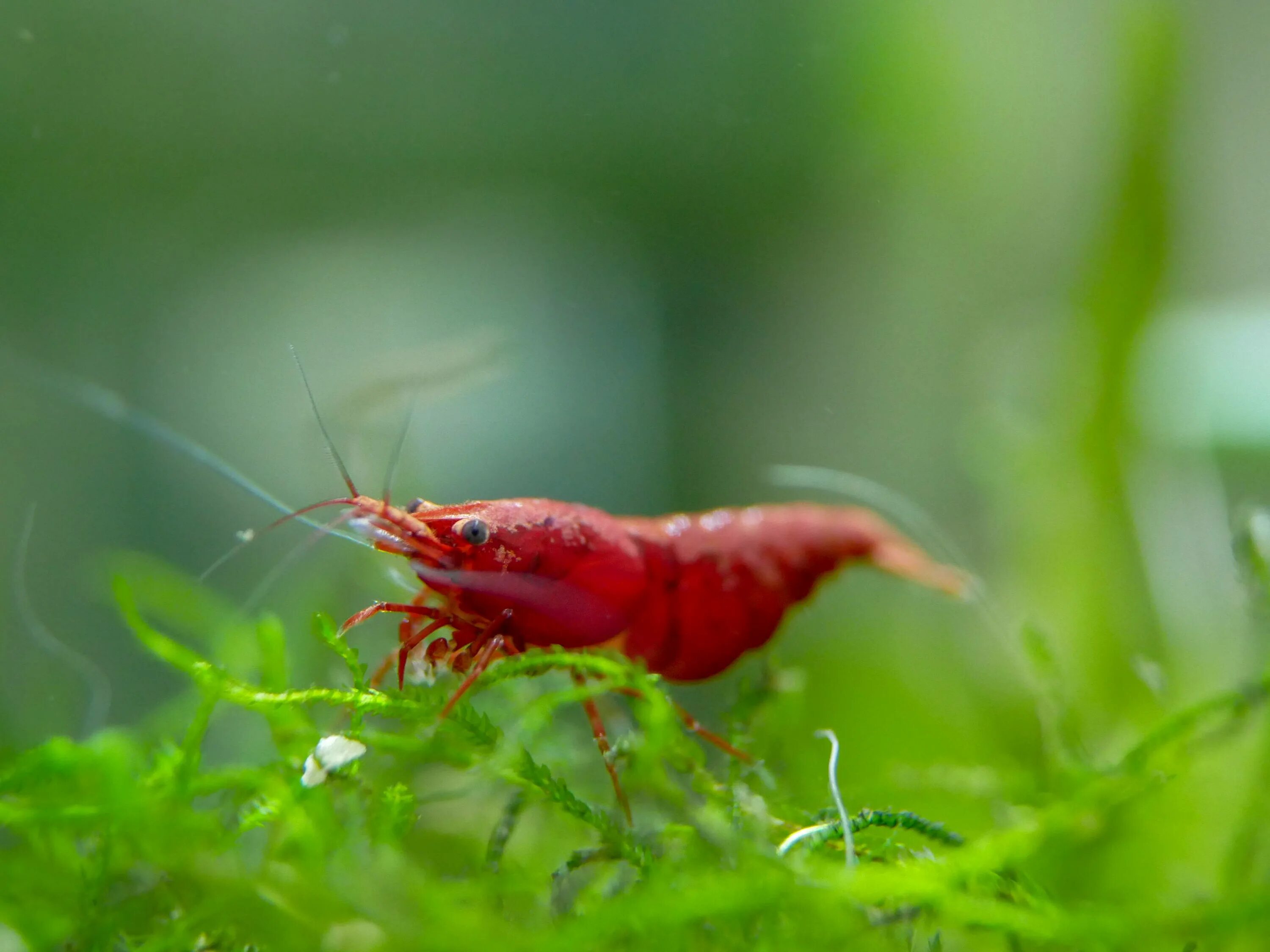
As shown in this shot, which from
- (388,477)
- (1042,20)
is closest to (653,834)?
(388,477)

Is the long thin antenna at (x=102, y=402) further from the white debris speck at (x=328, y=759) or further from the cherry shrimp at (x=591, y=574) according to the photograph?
the white debris speck at (x=328, y=759)

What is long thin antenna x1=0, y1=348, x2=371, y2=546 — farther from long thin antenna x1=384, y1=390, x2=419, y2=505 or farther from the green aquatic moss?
the green aquatic moss

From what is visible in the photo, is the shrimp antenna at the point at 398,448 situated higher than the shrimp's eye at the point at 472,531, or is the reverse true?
the shrimp antenna at the point at 398,448

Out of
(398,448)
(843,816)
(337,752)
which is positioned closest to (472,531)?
(398,448)

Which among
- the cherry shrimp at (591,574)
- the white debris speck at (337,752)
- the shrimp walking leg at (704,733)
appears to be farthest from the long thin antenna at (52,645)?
the shrimp walking leg at (704,733)

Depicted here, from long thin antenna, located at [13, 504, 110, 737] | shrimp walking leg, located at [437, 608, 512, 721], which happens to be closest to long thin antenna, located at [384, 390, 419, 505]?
shrimp walking leg, located at [437, 608, 512, 721]

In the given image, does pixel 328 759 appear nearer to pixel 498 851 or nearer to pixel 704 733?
pixel 498 851
